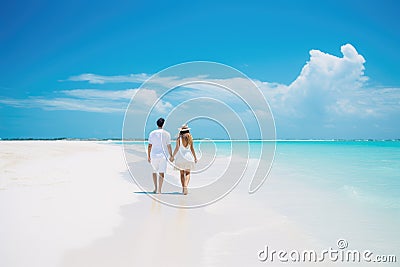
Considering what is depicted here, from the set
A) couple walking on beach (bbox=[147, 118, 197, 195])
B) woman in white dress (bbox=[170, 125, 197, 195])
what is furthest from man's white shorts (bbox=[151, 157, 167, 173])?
woman in white dress (bbox=[170, 125, 197, 195])

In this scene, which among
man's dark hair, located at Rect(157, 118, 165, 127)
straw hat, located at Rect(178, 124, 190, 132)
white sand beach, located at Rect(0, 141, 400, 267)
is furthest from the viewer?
straw hat, located at Rect(178, 124, 190, 132)

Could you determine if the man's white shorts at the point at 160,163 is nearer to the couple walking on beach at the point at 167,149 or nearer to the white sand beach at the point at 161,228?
the couple walking on beach at the point at 167,149

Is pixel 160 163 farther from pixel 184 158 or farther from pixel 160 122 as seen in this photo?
pixel 160 122

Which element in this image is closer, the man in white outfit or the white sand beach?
the white sand beach

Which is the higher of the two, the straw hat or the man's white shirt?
the straw hat

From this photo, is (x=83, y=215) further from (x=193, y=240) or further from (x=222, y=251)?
(x=222, y=251)

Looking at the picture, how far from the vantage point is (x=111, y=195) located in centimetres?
824

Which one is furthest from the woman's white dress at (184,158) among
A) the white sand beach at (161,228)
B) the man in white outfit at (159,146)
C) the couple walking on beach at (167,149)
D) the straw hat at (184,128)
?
the white sand beach at (161,228)

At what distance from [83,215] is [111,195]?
7.14 ft

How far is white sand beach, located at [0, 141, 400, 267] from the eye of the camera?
14.0 ft

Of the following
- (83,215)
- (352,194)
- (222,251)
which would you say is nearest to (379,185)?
(352,194)

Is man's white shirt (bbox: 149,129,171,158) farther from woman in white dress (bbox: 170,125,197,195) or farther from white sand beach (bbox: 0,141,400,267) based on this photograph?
white sand beach (bbox: 0,141,400,267)

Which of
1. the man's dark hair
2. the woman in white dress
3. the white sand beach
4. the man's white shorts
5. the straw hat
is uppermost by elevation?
the man's dark hair

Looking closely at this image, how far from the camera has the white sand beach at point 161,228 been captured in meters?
4.27
